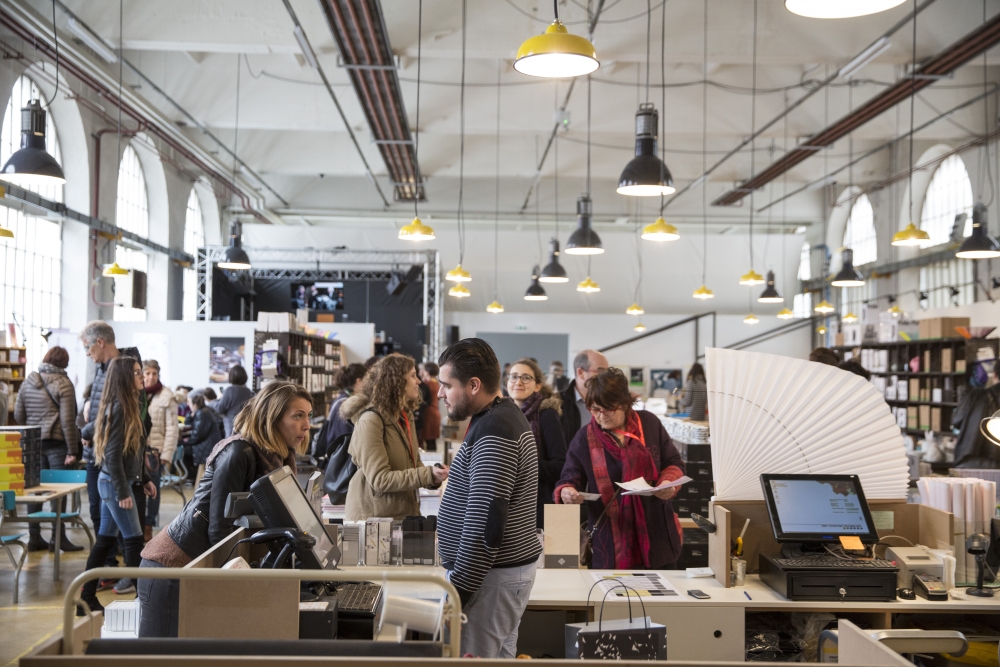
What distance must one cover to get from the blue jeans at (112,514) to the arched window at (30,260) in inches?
255

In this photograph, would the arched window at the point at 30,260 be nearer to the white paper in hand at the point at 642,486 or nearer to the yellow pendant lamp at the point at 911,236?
the white paper in hand at the point at 642,486

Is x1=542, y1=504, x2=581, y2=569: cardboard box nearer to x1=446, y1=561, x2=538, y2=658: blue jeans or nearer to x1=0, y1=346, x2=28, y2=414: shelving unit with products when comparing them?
x1=446, y1=561, x2=538, y2=658: blue jeans

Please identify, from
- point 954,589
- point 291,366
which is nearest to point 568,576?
point 954,589

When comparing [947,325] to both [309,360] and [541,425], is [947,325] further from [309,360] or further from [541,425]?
[309,360]

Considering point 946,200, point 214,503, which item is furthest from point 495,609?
point 946,200

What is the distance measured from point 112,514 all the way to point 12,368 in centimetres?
616

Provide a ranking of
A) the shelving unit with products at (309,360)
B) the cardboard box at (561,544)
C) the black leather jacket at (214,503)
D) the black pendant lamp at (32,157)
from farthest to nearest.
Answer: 1. the shelving unit with products at (309,360)
2. the black pendant lamp at (32,157)
3. the cardboard box at (561,544)
4. the black leather jacket at (214,503)

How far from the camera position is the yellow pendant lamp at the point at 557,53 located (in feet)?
12.5

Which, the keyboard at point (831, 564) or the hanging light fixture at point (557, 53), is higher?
the hanging light fixture at point (557, 53)

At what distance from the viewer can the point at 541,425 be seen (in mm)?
4758

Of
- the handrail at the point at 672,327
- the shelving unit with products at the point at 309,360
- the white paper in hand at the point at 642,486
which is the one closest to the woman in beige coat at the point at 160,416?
the shelving unit with products at the point at 309,360

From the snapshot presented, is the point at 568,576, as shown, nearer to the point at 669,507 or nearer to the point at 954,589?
the point at 669,507

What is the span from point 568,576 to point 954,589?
1.64m

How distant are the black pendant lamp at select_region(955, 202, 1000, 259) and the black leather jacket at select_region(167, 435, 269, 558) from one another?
7.55 meters
